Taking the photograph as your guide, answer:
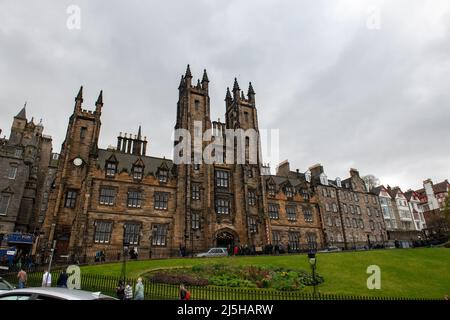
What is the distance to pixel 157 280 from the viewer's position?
68.2 feet

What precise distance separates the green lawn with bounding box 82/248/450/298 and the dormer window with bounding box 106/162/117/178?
1320cm

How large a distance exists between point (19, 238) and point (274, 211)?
3486 cm

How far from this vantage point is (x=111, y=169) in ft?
121

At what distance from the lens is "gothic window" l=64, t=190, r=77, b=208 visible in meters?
34.2

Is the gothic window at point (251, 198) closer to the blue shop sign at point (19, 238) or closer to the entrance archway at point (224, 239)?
the entrance archway at point (224, 239)

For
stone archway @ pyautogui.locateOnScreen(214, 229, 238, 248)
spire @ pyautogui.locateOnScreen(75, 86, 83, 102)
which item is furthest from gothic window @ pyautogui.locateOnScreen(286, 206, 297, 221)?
spire @ pyautogui.locateOnScreen(75, 86, 83, 102)

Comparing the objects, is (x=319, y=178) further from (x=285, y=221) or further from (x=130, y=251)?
(x=130, y=251)

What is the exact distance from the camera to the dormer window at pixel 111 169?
36312 millimetres

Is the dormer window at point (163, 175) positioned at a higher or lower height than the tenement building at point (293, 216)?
higher

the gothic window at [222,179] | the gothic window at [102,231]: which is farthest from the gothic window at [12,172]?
the gothic window at [222,179]

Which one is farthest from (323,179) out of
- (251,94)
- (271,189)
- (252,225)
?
(252,225)

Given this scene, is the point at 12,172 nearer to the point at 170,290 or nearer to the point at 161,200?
the point at 161,200

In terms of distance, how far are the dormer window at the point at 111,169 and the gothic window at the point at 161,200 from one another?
5.74m
